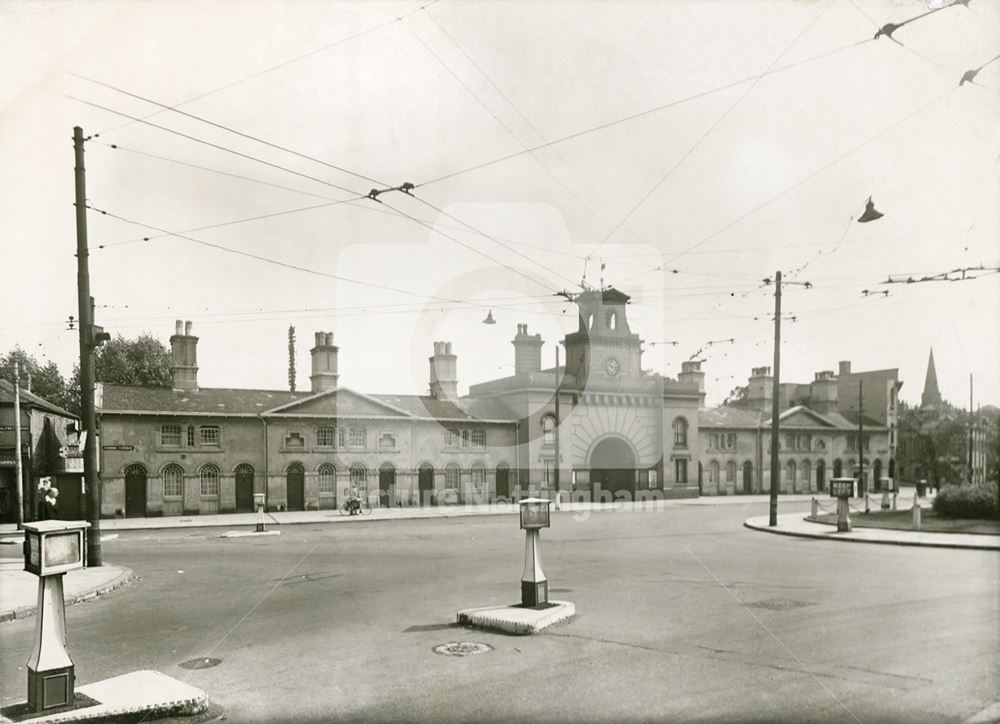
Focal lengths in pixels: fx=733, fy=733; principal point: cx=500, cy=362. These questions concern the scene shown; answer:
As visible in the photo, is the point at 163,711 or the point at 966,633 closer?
the point at 163,711

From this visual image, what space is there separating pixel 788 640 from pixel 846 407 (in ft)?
249

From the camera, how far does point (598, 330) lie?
46312 millimetres

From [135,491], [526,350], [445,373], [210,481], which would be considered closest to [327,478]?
[210,481]

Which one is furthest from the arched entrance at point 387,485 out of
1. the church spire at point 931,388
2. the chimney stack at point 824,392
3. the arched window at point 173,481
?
the church spire at point 931,388

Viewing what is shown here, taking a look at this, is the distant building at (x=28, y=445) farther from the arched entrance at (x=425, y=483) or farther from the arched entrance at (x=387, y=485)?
the arched entrance at (x=425, y=483)

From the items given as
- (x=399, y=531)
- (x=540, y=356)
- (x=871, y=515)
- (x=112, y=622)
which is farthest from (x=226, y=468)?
(x=871, y=515)

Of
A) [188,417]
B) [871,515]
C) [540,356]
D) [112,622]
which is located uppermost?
[540,356]

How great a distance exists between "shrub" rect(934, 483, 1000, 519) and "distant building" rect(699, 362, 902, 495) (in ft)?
75.1

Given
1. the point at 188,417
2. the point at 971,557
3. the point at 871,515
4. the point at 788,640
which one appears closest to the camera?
the point at 788,640

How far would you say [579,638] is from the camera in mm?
8906

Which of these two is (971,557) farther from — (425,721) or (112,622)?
(112,622)

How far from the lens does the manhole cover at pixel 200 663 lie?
25.8 feet

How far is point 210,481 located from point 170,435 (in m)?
2.98

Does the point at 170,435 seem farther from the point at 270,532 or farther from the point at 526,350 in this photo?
the point at 526,350
